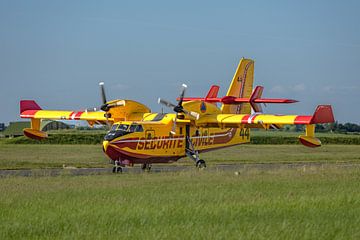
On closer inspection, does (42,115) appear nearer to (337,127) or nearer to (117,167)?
(117,167)

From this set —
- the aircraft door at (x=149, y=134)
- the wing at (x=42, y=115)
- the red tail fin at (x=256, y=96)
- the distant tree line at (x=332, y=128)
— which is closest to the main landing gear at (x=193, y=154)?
the aircraft door at (x=149, y=134)

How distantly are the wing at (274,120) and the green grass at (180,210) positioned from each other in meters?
9.10

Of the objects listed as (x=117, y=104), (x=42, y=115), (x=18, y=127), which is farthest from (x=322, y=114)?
(x=18, y=127)

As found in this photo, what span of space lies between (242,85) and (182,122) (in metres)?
7.50

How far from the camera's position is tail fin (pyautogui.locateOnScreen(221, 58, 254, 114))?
133 feet

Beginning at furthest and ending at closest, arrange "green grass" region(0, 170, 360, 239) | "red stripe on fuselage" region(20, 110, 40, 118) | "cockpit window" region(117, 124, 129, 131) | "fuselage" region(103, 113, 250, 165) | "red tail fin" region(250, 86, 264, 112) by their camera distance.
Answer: "red stripe on fuselage" region(20, 110, 40, 118)
"red tail fin" region(250, 86, 264, 112)
"cockpit window" region(117, 124, 129, 131)
"fuselage" region(103, 113, 250, 165)
"green grass" region(0, 170, 360, 239)

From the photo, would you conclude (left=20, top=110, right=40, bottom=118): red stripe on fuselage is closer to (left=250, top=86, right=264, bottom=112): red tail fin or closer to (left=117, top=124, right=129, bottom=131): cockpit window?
(left=117, top=124, right=129, bottom=131): cockpit window

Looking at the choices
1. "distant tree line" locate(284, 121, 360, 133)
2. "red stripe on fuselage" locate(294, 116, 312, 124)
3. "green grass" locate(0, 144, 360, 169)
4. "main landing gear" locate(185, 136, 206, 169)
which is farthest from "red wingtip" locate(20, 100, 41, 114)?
"distant tree line" locate(284, 121, 360, 133)

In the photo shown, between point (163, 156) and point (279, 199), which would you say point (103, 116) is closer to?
point (163, 156)

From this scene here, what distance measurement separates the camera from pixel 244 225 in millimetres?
13805

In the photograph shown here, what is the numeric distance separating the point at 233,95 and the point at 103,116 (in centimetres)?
776

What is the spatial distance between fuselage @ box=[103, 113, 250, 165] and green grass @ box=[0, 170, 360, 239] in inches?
302

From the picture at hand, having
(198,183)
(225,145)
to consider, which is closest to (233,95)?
(225,145)

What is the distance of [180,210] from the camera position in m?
15.5
